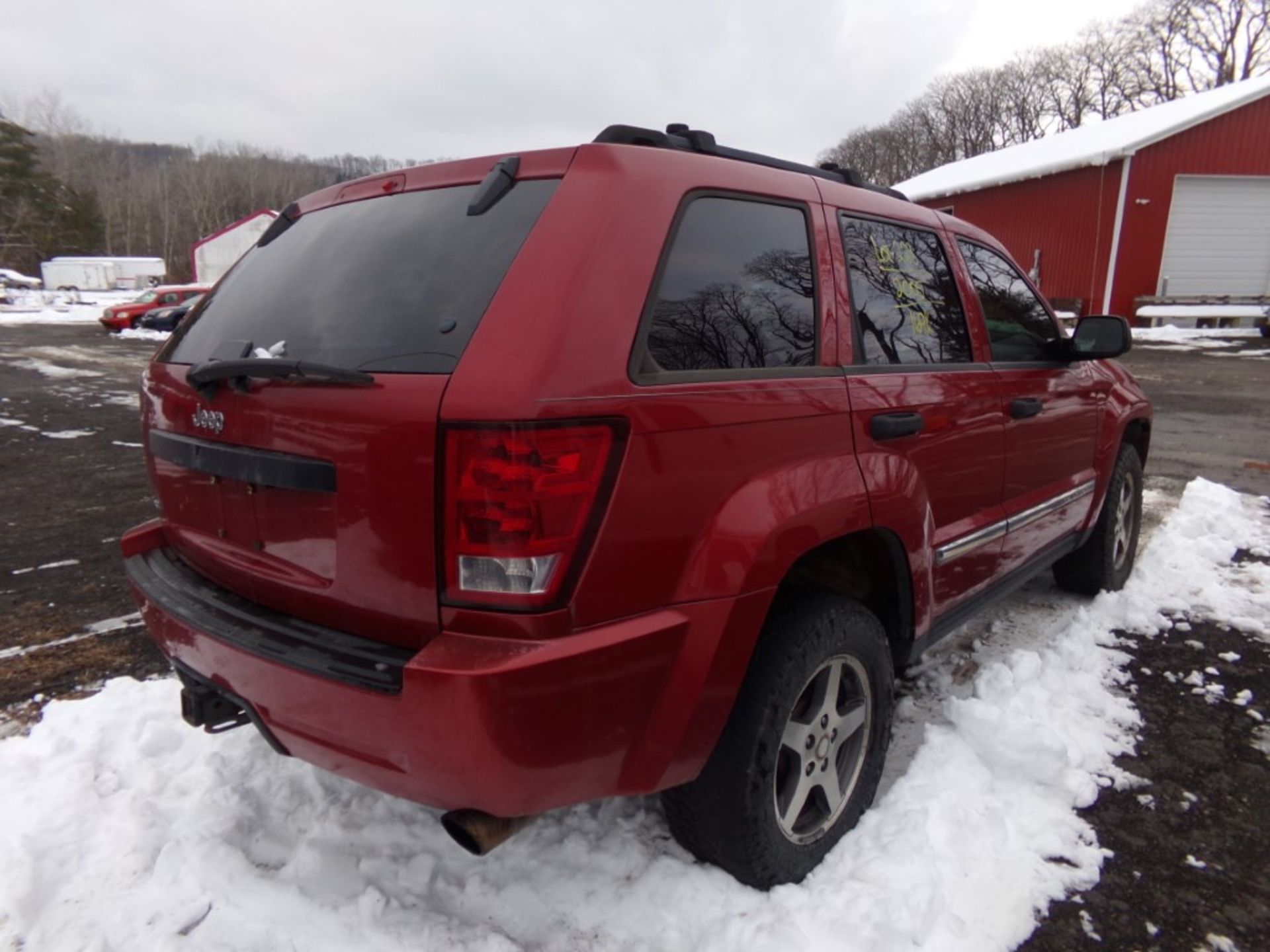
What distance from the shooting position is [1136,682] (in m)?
3.28

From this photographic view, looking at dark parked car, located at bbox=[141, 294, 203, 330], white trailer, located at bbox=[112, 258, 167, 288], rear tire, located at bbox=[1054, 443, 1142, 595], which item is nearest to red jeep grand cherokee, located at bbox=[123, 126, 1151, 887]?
rear tire, located at bbox=[1054, 443, 1142, 595]

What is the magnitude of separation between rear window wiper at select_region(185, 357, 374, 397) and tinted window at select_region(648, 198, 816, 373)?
25.6 inches

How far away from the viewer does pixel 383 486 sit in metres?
1.65

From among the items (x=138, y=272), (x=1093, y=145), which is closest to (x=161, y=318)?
(x=1093, y=145)

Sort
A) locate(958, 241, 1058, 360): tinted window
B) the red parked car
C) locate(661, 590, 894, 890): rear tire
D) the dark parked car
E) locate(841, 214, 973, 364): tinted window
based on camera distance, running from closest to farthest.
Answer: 1. locate(661, 590, 894, 890): rear tire
2. locate(841, 214, 973, 364): tinted window
3. locate(958, 241, 1058, 360): tinted window
4. the dark parked car
5. the red parked car

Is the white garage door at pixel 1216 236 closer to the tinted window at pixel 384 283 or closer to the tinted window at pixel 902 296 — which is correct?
the tinted window at pixel 902 296

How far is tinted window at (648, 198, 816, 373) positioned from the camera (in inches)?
71.7

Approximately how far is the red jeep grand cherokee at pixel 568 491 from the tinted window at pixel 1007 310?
25.9 inches

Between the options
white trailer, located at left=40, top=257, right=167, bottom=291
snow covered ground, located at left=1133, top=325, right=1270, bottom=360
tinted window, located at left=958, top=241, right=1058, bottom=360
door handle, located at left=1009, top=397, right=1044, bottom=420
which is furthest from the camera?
white trailer, located at left=40, top=257, right=167, bottom=291

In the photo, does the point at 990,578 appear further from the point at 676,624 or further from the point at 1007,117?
the point at 1007,117

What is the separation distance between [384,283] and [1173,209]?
24659 millimetres

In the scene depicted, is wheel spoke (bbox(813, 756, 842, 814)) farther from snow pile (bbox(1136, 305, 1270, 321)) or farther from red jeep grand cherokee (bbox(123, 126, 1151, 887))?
snow pile (bbox(1136, 305, 1270, 321))

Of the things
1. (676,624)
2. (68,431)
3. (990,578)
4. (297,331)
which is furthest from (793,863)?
(68,431)

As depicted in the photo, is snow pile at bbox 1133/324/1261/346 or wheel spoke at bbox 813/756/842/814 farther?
snow pile at bbox 1133/324/1261/346
